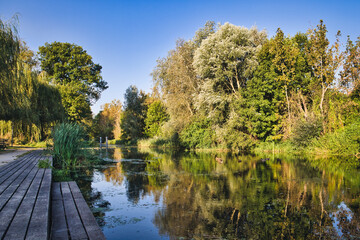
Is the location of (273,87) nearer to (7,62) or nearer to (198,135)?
(198,135)

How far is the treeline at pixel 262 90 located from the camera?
18219 millimetres

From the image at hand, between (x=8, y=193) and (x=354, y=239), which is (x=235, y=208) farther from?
(x=8, y=193)

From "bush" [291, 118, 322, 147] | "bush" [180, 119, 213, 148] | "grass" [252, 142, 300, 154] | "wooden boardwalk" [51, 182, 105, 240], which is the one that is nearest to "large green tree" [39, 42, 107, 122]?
"bush" [180, 119, 213, 148]

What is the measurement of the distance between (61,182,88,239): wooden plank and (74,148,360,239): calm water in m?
0.61

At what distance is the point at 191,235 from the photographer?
3.91m

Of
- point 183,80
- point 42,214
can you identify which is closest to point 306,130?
point 183,80

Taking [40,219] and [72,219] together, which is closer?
[40,219]

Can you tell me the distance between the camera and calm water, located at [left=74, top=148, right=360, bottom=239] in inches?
160

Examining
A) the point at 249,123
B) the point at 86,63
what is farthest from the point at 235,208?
the point at 86,63

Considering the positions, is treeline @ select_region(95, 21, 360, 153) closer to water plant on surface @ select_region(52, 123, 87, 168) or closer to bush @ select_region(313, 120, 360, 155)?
bush @ select_region(313, 120, 360, 155)

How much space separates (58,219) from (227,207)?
3216 millimetres

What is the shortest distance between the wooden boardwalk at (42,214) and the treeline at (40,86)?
28.4 ft

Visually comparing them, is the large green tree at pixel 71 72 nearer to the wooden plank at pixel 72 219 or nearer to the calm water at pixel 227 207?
the calm water at pixel 227 207

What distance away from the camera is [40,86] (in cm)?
1833
